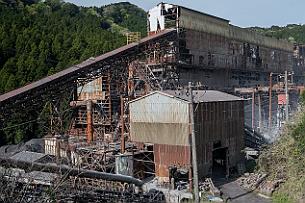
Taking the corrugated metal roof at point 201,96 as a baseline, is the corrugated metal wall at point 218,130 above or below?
below

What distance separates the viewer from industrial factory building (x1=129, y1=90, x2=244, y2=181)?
20391mm

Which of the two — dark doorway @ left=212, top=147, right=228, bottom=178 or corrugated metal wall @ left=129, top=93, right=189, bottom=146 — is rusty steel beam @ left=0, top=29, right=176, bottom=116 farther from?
dark doorway @ left=212, top=147, right=228, bottom=178

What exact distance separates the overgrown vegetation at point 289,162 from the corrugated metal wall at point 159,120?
4.70 meters

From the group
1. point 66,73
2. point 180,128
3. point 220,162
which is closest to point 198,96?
point 180,128

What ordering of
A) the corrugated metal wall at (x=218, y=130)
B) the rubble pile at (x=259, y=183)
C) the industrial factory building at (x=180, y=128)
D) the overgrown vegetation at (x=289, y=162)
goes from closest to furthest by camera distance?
the overgrown vegetation at (x=289, y=162)
the rubble pile at (x=259, y=183)
the industrial factory building at (x=180, y=128)
the corrugated metal wall at (x=218, y=130)

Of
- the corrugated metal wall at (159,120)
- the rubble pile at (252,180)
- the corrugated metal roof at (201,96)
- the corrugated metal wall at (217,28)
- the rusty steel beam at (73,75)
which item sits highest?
the corrugated metal wall at (217,28)

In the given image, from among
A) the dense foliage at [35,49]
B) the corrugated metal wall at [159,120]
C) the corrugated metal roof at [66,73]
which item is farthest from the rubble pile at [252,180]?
the dense foliage at [35,49]

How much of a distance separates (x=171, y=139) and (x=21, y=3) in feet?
215

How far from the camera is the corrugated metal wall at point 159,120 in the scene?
2044cm

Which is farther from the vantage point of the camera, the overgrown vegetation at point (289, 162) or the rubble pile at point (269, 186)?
the rubble pile at point (269, 186)

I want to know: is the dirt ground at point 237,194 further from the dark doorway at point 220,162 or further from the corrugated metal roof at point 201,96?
the corrugated metal roof at point 201,96

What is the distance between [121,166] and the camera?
20.7 m

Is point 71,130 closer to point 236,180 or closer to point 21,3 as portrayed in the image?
point 236,180

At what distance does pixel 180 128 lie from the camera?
67.3 feet
